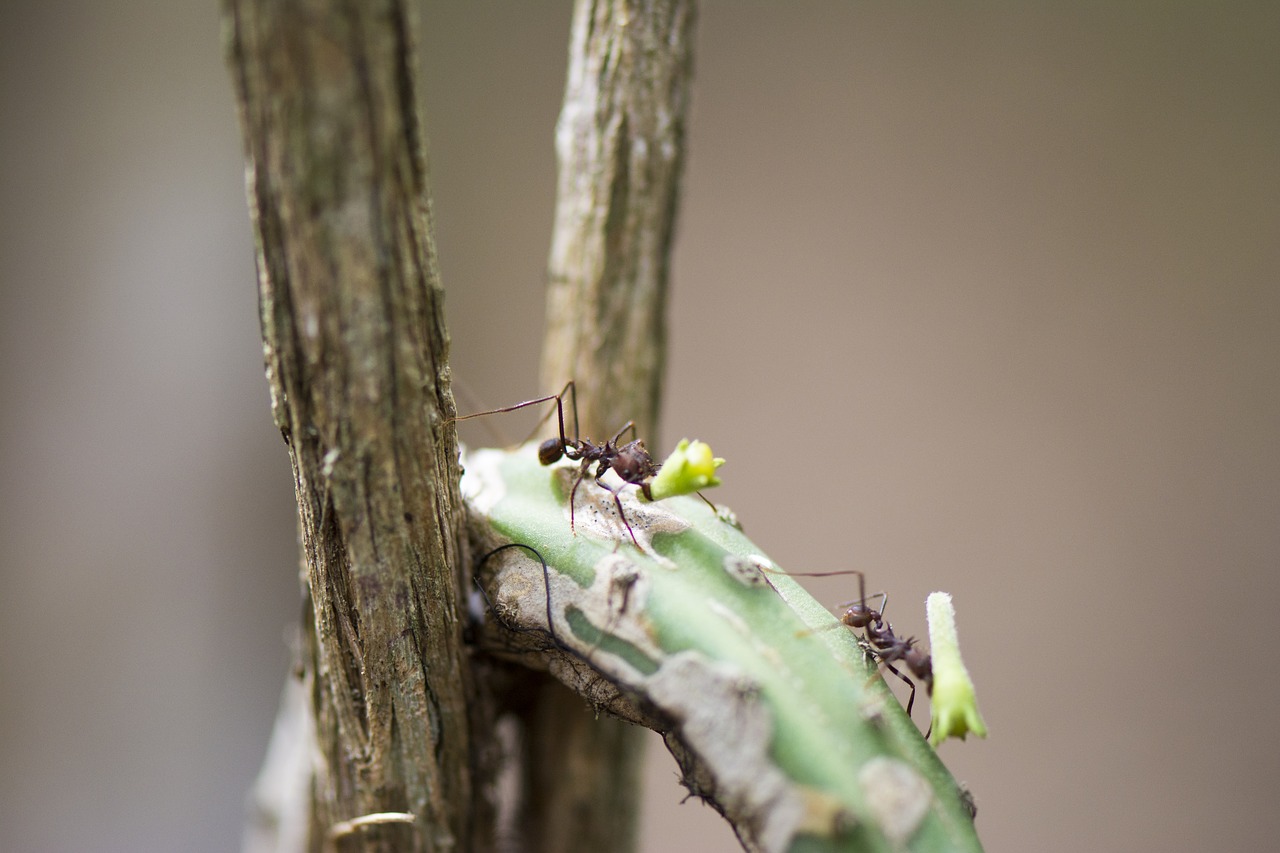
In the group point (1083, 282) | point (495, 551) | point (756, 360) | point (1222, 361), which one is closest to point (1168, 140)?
point (1083, 282)

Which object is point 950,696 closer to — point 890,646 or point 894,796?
point 894,796

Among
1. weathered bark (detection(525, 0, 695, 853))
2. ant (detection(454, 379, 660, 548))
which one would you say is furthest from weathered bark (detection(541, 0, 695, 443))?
ant (detection(454, 379, 660, 548))

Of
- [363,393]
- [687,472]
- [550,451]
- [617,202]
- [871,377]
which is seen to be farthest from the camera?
[871,377]

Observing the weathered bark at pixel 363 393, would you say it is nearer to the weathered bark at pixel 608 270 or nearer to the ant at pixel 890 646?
the weathered bark at pixel 608 270

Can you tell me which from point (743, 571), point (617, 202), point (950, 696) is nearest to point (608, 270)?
point (617, 202)

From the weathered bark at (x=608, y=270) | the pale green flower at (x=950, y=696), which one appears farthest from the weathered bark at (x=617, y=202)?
the pale green flower at (x=950, y=696)

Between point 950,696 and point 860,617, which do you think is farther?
point 860,617
